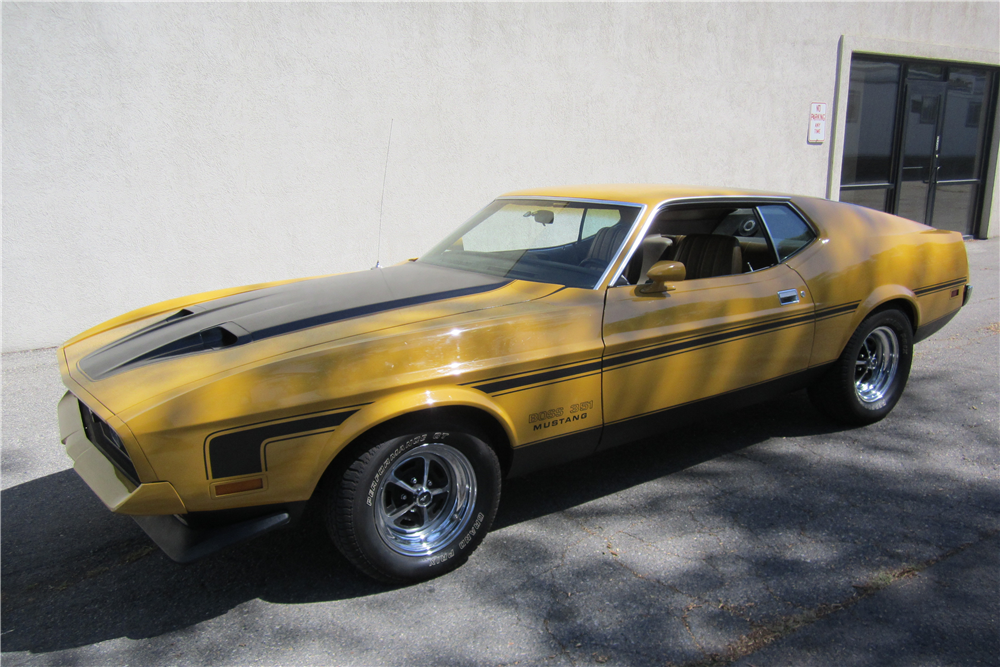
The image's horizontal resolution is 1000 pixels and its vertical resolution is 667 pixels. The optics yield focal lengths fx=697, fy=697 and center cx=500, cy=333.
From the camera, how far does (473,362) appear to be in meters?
2.65

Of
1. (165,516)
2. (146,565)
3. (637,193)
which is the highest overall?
(637,193)

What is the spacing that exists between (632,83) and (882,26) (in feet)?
16.3

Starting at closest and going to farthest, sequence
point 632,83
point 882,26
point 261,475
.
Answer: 1. point 261,475
2. point 632,83
3. point 882,26

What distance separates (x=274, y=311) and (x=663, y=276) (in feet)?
5.62

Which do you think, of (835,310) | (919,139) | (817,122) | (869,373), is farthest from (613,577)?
(919,139)

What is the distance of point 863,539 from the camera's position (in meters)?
2.93

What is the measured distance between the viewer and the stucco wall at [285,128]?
5969mm

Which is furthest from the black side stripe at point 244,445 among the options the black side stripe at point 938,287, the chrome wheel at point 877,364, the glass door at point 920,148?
the glass door at point 920,148

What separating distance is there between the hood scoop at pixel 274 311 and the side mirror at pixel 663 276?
654mm

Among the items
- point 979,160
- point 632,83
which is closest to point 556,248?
point 632,83

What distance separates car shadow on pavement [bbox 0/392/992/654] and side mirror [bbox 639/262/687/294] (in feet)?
3.29

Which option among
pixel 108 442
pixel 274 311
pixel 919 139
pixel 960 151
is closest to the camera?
pixel 108 442

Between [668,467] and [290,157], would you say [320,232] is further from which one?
[668,467]

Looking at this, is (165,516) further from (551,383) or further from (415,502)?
(551,383)
